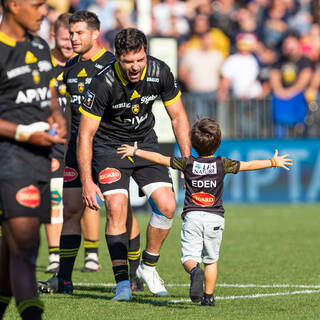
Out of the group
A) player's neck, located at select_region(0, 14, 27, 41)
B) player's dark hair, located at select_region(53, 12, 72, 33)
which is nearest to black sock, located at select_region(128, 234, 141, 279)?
player's dark hair, located at select_region(53, 12, 72, 33)

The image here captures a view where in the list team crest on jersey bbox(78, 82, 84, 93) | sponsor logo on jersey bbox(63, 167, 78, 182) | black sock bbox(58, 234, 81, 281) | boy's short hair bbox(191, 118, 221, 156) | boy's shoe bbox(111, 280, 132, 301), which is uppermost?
team crest on jersey bbox(78, 82, 84, 93)

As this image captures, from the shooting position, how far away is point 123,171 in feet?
26.2

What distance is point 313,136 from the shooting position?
59.1 ft

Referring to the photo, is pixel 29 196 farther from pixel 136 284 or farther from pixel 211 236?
pixel 136 284

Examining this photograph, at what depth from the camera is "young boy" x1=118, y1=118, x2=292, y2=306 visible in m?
7.20

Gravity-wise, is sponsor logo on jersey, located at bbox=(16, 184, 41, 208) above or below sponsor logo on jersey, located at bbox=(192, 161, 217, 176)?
above

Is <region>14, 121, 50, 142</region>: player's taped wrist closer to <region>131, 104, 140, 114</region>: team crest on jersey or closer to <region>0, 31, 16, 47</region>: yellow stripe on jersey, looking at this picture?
<region>0, 31, 16, 47</region>: yellow stripe on jersey

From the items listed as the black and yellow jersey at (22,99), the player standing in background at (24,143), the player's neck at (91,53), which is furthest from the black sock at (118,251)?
the black and yellow jersey at (22,99)

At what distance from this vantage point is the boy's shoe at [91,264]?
998 cm

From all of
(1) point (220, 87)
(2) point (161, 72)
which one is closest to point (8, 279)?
(2) point (161, 72)

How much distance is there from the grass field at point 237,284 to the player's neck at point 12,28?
2.43 m

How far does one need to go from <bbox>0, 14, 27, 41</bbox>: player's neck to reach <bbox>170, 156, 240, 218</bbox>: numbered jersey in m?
2.10

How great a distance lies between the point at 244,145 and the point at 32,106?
41.2 feet

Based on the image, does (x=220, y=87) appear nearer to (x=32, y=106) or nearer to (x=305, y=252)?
(x=305, y=252)
